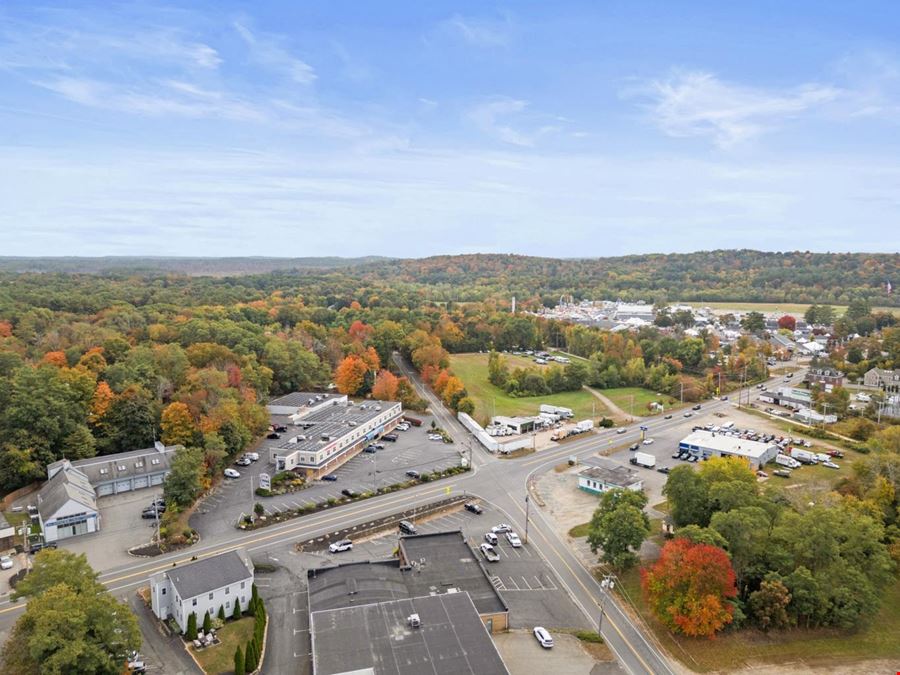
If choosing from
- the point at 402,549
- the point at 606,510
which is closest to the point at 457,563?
the point at 402,549

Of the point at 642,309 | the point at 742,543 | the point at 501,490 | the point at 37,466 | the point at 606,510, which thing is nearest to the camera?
the point at 742,543

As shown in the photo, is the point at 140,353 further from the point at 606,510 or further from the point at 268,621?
the point at 606,510

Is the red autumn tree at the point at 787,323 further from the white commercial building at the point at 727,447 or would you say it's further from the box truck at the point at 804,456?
the white commercial building at the point at 727,447

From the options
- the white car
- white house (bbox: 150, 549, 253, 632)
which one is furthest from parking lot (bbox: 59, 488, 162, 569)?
the white car

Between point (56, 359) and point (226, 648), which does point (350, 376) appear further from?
point (226, 648)

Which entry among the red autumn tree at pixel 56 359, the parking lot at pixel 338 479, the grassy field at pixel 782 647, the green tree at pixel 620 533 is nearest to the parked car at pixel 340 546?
the parking lot at pixel 338 479

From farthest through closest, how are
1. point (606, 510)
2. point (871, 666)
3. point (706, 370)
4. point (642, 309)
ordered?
point (642, 309), point (706, 370), point (606, 510), point (871, 666)
